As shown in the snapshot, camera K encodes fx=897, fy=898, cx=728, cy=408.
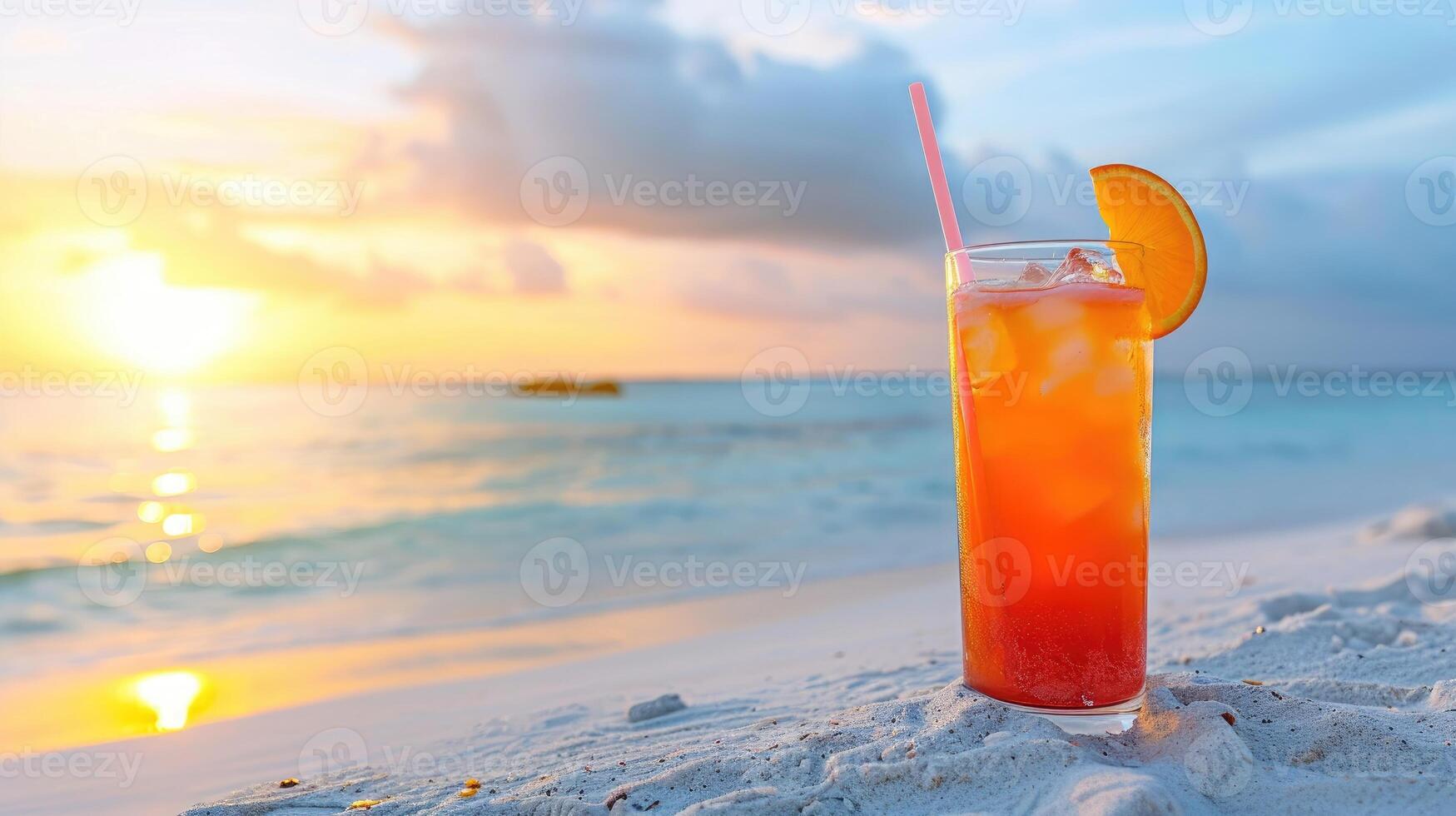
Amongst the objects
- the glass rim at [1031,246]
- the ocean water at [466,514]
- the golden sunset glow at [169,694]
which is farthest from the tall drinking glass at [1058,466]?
the ocean water at [466,514]

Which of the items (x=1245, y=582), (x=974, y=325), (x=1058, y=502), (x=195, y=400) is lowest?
(x=1245, y=582)

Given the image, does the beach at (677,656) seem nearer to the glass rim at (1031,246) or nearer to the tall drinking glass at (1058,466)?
the tall drinking glass at (1058,466)

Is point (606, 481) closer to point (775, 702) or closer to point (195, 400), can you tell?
point (775, 702)

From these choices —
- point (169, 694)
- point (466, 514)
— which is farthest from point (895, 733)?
point (466, 514)

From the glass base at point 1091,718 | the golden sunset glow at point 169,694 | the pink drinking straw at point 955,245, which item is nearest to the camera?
the glass base at point 1091,718

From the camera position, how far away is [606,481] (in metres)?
13.6

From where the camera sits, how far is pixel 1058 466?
200cm

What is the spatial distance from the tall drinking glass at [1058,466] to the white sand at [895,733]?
0.47 feet

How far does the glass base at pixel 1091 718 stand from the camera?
1915mm

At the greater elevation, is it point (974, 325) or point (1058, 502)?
point (974, 325)

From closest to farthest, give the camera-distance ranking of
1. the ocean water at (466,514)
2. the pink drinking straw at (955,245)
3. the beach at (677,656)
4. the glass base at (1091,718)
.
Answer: the beach at (677,656), the glass base at (1091,718), the pink drinking straw at (955,245), the ocean water at (466,514)

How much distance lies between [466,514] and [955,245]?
360 inches

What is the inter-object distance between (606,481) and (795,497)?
328 cm

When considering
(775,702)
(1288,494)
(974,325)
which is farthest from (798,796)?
(1288,494)
